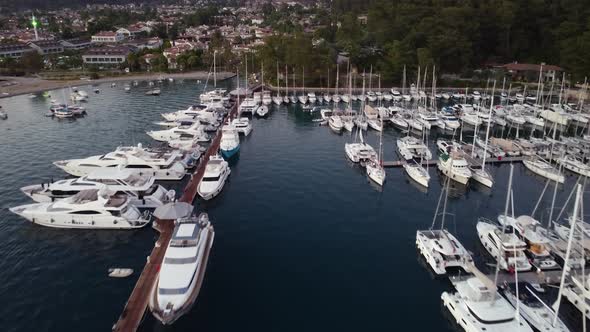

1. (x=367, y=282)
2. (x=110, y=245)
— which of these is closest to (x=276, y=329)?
(x=367, y=282)

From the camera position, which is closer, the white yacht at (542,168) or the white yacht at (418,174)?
the white yacht at (418,174)

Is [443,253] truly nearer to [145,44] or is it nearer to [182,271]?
[182,271]

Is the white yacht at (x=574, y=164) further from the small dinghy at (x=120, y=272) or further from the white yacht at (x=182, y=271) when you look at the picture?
the small dinghy at (x=120, y=272)

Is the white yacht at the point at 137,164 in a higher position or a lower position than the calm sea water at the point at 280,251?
higher

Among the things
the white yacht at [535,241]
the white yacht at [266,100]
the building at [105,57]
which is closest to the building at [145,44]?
the building at [105,57]

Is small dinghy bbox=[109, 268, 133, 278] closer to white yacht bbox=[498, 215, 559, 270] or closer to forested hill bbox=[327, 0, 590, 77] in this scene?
white yacht bbox=[498, 215, 559, 270]
